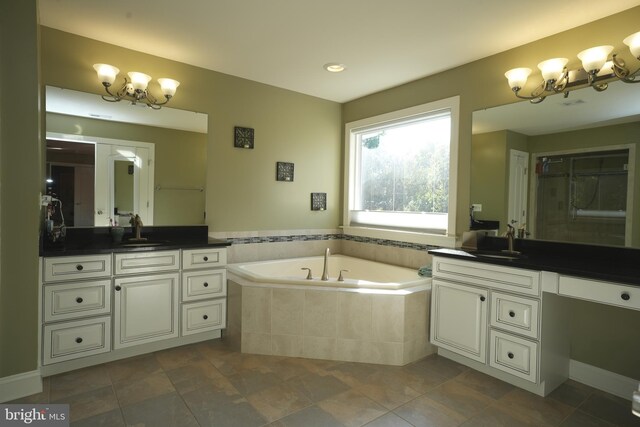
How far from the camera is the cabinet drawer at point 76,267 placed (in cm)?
238

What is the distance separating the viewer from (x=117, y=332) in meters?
2.64

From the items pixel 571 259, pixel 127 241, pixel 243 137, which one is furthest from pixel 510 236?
pixel 127 241

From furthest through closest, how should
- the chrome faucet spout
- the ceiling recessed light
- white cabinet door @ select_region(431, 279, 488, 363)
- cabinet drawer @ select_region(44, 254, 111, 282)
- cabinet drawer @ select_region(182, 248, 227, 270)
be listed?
1. the ceiling recessed light
2. cabinet drawer @ select_region(182, 248, 227, 270)
3. the chrome faucet spout
4. white cabinet door @ select_region(431, 279, 488, 363)
5. cabinet drawer @ select_region(44, 254, 111, 282)

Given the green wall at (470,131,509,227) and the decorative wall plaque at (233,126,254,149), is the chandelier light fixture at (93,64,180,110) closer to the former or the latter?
the decorative wall plaque at (233,126,254,149)

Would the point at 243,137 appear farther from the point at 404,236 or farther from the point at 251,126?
the point at 404,236

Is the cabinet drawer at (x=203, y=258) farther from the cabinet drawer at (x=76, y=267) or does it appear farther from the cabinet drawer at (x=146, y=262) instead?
the cabinet drawer at (x=76, y=267)

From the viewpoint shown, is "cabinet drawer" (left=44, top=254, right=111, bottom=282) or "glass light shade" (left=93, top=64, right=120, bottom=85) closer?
"cabinet drawer" (left=44, top=254, right=111, bottom=282)

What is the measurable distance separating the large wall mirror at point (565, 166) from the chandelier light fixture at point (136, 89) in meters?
2.66

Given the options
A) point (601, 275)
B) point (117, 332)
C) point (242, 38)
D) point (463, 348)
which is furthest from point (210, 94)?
point (601, 275)

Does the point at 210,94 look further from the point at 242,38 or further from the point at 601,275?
the point at 601,275

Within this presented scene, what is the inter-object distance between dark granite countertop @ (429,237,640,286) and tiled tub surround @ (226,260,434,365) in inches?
23.0

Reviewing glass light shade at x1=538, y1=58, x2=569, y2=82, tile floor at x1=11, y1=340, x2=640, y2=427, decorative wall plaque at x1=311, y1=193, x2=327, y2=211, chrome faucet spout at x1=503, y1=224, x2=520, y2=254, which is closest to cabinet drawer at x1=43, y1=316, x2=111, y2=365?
tile floor at x1=11, y1=340, x2=640, y2=427

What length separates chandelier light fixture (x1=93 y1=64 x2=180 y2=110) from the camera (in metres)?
2.80

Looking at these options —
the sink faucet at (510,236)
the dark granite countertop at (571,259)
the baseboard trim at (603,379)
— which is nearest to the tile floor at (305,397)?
the baseboard trim at (603,379)
